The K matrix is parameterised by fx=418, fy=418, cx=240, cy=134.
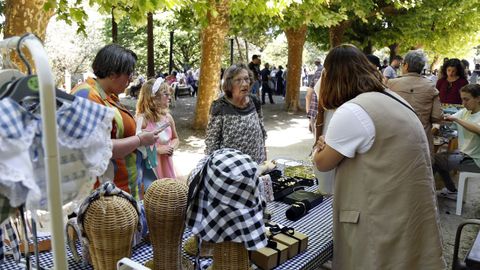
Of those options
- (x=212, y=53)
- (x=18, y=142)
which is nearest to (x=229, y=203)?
(x=18, y=142)

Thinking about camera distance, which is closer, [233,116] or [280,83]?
[233,116]

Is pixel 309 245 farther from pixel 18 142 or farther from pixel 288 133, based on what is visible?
pixel 288 133

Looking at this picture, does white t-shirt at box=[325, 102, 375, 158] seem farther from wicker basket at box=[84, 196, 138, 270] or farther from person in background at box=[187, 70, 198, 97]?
person in background at box=[187, 70, 198, 97]

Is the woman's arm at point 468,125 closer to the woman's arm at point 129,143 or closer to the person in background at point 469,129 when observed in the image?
the person in background at point 469,129

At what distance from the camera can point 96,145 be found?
120 cm

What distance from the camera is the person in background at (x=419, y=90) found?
4.59 metres

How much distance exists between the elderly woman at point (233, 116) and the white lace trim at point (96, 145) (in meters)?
2.20

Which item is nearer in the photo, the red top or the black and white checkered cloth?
the black and white checkered cloth

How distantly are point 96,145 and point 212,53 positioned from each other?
26.8ft

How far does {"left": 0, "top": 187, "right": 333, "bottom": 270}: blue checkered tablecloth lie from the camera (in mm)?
1945

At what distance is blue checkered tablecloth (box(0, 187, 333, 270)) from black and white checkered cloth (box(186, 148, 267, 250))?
1.19ft

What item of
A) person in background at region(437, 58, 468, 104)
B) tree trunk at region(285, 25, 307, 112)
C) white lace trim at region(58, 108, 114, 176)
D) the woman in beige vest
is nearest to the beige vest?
the woman in beige vest

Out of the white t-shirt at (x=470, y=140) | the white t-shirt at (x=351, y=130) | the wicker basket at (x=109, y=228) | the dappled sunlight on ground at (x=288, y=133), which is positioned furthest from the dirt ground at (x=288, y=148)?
the wicker basket at (x=109, y=228)

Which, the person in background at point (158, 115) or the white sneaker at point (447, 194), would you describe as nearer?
the person in background at point (158, 115)
